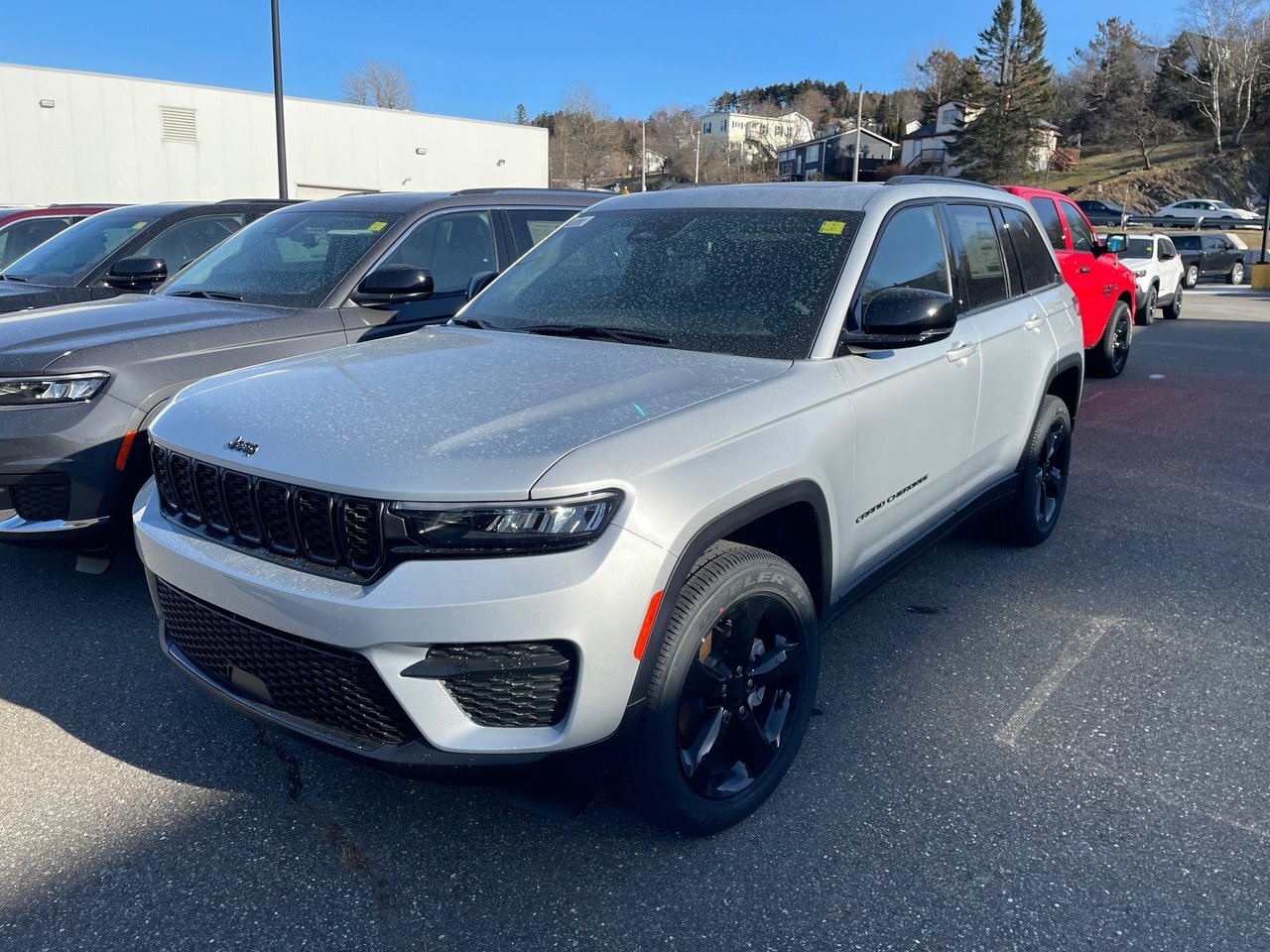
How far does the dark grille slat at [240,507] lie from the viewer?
2.55m

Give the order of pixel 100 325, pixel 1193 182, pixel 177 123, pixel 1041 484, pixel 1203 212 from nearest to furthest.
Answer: pixel 100 325 < pixel 1041 484 < pixel 177 123 < pixel 1203 212 < pixel 1193 182

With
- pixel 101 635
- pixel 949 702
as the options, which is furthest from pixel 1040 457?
pixel 101 635

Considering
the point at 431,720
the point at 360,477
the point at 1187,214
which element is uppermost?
the point at 1187,214

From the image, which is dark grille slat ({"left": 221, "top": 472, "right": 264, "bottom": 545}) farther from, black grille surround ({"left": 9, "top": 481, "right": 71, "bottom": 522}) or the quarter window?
the quarter window

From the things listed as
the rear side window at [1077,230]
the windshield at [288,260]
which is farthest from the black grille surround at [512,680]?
A: the rear side window at [1077,230]

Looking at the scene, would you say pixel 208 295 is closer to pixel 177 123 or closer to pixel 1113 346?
pixel 1113 346

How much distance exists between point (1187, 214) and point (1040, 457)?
55506 mm

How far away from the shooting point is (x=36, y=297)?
21.0 feet

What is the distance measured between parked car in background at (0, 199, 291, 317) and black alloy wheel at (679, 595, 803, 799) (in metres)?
5.06

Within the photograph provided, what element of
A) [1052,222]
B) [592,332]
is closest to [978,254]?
[592,332]

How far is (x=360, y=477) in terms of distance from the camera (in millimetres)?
2309

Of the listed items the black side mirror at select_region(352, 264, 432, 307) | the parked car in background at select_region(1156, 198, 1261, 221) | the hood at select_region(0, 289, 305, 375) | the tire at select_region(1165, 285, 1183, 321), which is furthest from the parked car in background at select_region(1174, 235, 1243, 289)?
the hood at select_region(0, 289, 305, 375)

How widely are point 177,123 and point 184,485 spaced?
32.9 m

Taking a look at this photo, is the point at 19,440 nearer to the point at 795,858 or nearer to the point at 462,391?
the point at 462,391
